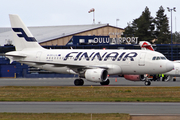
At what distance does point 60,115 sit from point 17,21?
2981 centimetres

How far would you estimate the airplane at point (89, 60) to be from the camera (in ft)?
122

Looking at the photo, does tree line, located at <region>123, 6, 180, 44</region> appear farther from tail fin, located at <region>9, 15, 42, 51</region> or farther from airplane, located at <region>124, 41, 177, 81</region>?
tail fin, located at <region>9, 15, 42, 51</region>

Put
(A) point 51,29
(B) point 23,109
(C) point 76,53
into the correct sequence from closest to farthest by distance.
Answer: (B) point 23,109
(C) point 76,53
(A) point 51,29

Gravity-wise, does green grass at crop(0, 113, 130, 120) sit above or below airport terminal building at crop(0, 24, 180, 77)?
below

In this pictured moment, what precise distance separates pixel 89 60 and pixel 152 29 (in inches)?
3403

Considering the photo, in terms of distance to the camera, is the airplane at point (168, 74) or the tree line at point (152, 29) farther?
the tree line at point (152, 29)

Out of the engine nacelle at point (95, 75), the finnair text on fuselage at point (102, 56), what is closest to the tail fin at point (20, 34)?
the finnair text on fuselage at point (102, 56)

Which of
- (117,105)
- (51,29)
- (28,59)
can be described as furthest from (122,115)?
(51,29)

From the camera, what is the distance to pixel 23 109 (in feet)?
60.6

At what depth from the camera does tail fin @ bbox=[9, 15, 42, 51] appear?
4369cm

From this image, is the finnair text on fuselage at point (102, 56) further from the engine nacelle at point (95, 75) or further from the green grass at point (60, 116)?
the green grass at point (60, 116)

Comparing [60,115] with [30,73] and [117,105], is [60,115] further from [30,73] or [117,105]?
[30,73]

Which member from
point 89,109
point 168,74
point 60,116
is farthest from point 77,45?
point 60,116

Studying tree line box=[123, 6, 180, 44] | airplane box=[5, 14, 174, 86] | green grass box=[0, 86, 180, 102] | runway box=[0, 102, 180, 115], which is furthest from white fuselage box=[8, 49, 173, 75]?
tree line box=[123, 6, 180, 44]
